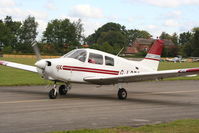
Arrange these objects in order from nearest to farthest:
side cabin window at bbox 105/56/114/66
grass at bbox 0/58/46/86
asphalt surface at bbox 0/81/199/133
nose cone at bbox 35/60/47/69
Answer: asphalt surface at bbox 0/81/199/133 → nose cone at bbox 35/60/47/69 → side cabin window at bbox 105/56/114/66 → grass at bbox 0/58/46/86

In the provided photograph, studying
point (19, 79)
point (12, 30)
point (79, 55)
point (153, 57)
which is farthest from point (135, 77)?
point (12, 30)

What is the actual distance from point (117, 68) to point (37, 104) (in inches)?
202

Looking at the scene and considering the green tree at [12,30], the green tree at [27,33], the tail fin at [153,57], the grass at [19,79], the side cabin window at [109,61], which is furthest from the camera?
the green tree at [12,30]

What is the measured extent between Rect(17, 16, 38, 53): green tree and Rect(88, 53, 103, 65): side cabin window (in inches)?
4528

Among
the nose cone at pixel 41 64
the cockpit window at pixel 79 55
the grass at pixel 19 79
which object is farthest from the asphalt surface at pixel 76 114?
the grass at pixel 19 79

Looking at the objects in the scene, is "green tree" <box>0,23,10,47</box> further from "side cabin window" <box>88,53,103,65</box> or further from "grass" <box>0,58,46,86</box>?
"side cabin window" <box>88,53,103,65</box>

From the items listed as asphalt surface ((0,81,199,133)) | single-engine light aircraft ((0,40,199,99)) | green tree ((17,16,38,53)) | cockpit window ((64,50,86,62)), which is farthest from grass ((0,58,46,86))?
green tree ((17,16,38,53))

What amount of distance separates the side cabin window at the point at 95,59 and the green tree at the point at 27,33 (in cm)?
11501

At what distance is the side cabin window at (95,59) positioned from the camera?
16.4 metres

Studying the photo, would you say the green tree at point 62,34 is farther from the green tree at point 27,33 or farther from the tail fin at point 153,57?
the tail fin at point 153,57

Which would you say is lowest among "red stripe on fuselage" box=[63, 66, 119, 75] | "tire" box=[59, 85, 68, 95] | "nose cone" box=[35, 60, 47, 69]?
"tire" box=[59, 85, 68, 95]

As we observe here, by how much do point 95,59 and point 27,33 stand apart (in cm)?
13067

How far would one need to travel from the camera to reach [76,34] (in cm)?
14362

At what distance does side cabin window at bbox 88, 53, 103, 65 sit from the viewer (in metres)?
16.4
